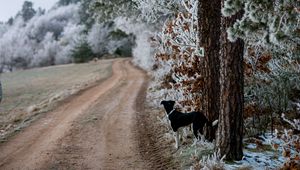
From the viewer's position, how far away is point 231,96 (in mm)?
8273

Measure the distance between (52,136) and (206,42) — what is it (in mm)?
5958

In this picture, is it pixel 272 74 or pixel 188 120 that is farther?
pixel 272 74

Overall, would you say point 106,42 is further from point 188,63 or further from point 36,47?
point 188,63

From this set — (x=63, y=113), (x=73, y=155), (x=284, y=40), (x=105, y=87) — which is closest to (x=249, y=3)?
(x=284, y=40)

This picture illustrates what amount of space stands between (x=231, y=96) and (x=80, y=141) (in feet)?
18.4

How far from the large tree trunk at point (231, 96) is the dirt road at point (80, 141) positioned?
2171 mm

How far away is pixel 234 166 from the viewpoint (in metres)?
8.38

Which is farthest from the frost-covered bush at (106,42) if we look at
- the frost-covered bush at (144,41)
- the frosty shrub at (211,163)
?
the frosty shrub at (211,163)

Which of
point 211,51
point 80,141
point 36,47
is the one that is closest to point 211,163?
point 211,51

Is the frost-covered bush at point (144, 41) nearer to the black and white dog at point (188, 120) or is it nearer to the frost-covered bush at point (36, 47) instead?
the black and white dog at point (188, 120)

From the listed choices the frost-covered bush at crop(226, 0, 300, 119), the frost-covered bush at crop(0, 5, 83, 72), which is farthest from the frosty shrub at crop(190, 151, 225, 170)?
the frost-covered bush at crop(0, 5, 83, 72)

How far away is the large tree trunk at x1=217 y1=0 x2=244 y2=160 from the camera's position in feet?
26.6

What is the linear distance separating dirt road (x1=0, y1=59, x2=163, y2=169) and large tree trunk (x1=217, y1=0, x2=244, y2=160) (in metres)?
2.17

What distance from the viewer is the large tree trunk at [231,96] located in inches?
319
